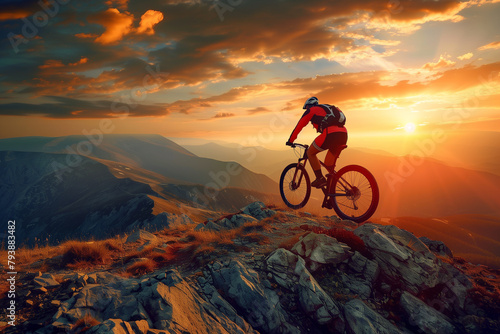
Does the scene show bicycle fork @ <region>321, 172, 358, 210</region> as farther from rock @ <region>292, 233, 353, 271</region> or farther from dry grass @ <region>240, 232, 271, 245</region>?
dry grass @ <region>240, 232, 271, 245</region>

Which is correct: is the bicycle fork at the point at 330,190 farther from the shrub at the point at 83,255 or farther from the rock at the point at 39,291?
the shrub at the point at 83,255

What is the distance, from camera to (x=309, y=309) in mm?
8844

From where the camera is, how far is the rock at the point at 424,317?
354 inches

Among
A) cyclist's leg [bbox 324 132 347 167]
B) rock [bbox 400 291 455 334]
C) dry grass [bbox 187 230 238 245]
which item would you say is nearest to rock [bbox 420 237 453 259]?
rock [bbox 400 291 455 334]

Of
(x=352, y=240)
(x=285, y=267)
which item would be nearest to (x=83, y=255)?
(x=285, y=267)

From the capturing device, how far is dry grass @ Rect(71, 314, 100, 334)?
6168mm

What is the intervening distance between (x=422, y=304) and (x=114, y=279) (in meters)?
12.3

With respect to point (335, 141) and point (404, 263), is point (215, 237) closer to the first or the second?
point (335, 141)

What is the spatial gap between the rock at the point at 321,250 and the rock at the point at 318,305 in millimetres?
1080

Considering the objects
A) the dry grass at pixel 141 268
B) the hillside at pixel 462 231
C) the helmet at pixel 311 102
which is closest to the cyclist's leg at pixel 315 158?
the helmet at pixel 311 102

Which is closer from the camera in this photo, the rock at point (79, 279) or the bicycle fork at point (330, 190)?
the rock at point (79, 279)

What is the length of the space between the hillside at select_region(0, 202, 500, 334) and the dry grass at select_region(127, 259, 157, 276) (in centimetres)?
6

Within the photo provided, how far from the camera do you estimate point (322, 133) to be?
9.97 metres

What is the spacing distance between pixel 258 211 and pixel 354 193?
13.6 m
